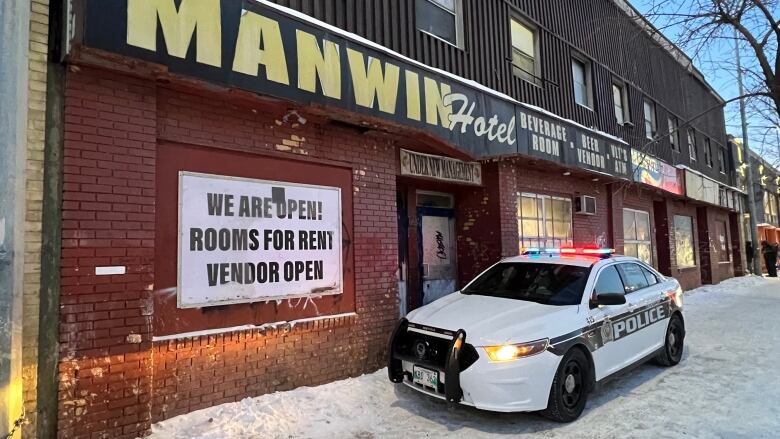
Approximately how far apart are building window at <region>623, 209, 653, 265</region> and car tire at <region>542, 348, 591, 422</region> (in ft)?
31.2

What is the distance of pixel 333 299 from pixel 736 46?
249 inches

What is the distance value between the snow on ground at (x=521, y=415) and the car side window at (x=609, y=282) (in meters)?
1.16

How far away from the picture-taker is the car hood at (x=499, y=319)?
444cm

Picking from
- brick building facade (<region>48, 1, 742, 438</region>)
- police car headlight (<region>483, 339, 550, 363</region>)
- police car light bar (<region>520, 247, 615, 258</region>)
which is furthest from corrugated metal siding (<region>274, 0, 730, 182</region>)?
police car headlight (<region>483, 339, 550, 363</region>)

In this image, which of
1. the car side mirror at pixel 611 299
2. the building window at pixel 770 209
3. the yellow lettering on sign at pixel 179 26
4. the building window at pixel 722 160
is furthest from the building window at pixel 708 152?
the yellow lettering on sign at pixel 179 26

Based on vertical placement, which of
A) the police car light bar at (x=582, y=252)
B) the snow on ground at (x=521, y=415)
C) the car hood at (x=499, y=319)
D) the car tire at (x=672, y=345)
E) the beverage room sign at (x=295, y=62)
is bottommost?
the snow on ground at (x=521, y=415)

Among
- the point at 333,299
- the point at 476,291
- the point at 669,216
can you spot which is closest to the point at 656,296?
the point at 476,291

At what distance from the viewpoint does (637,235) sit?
14.2 meters

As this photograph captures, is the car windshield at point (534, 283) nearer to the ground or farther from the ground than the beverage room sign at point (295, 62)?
nearer to the ground

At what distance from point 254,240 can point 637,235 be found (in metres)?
12.5

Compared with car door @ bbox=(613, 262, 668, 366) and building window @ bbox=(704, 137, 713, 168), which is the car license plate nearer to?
car door @ bbox=(613, 262, 668, 366)

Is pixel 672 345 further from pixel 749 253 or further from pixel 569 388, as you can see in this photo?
pixel 749 253

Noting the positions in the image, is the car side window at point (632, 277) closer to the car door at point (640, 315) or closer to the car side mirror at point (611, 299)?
the car door at point (640, 315)

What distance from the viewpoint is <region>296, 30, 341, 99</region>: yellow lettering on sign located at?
202 inches
